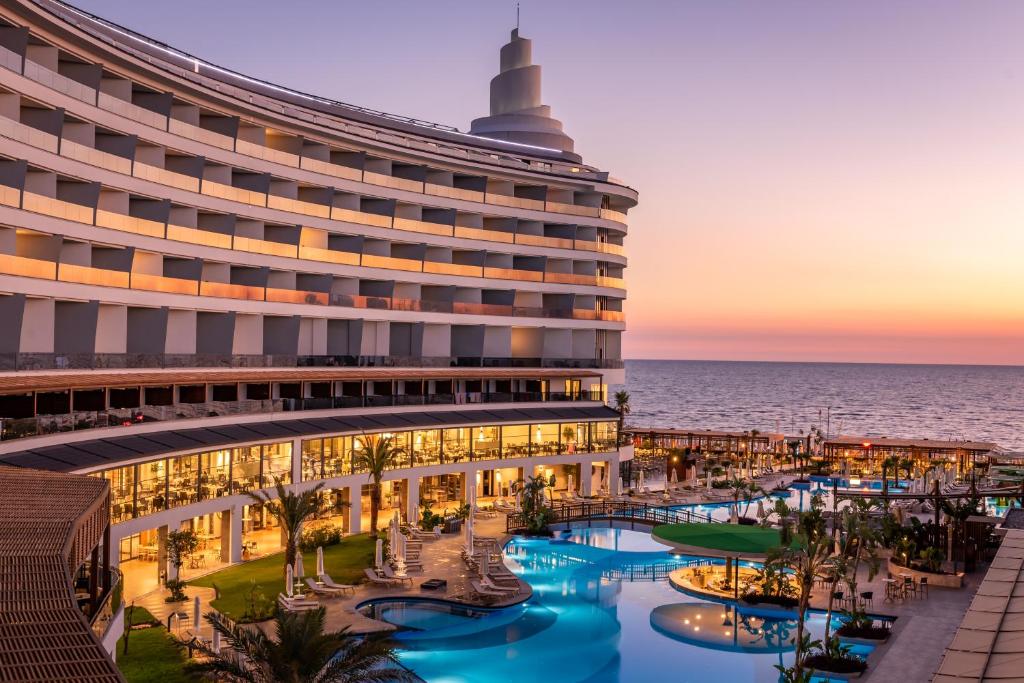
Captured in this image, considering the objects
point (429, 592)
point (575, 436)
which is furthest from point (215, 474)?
point (575, 436)

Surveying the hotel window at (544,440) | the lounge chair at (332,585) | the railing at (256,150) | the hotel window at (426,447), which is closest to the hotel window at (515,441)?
the hotel window at (544,440)

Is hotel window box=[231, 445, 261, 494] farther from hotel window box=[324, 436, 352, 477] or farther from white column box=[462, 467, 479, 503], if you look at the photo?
white column box=[462, 467, 479, 503]

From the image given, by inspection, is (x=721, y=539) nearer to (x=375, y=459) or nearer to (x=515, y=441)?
(x=375, y=459)

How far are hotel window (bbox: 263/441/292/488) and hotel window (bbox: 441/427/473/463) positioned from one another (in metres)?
12.9

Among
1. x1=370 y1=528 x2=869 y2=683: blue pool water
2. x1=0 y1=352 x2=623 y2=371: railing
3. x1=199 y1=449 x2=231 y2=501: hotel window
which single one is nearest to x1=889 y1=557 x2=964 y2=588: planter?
x1=370 y1=528 x2=869 y2=683: blue pool water

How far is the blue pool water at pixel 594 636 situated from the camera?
1208 inches

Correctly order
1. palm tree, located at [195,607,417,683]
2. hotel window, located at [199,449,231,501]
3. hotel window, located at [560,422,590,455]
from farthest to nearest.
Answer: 1. hotel window, located at [560,422,590,455]
2. hotel window, located at [199,449,231,501]
3. palm tree, located at [195,607,417,683]

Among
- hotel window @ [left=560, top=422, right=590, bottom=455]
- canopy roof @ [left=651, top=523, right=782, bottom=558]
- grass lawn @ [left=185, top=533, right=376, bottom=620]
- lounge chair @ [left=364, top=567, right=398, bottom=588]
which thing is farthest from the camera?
hotel window @ [left=560, top=422, right=590, bottom=455]

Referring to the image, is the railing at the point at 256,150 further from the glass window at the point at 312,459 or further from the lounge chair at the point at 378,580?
the lounge chair at the point at 378,580

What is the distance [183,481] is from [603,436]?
33.9 m

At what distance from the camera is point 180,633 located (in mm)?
31719

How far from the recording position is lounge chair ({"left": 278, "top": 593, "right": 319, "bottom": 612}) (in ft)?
113

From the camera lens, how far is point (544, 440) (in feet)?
216

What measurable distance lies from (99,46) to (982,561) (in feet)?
154
